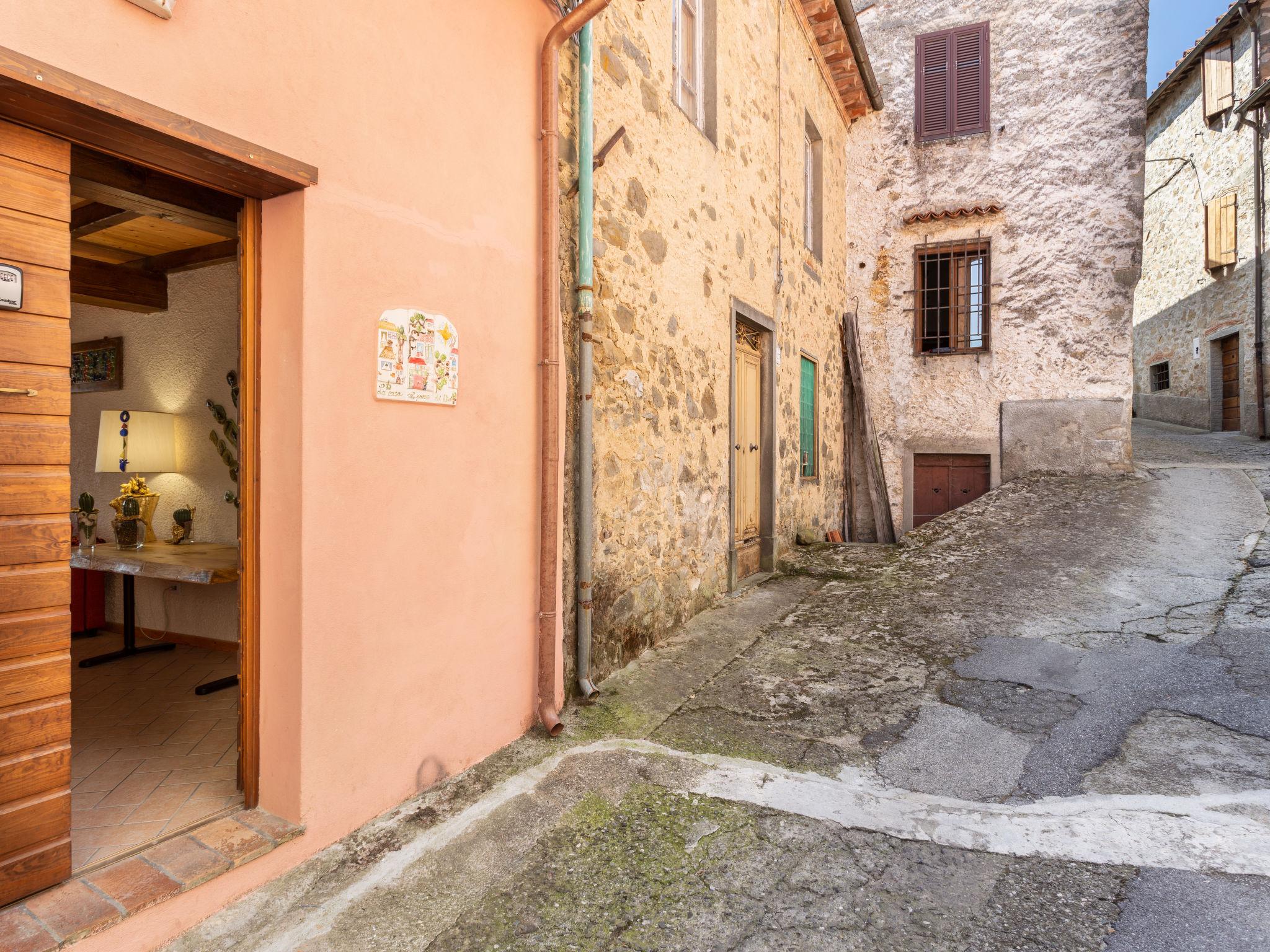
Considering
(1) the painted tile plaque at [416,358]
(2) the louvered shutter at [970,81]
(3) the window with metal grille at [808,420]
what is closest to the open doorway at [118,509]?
(1) the painted tile plaque at [416,358]

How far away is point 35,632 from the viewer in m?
1.78

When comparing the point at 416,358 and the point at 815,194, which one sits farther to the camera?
the point at 815,194

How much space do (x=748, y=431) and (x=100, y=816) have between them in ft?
16.3

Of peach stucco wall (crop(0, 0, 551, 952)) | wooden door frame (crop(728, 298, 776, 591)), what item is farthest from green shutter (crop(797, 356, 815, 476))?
peach stucco wall (crop(0, 0, 551, 952))

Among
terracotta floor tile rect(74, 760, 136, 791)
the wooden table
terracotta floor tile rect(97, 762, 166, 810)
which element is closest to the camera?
terracotta floor tile rect(97, 762, 166, 810)

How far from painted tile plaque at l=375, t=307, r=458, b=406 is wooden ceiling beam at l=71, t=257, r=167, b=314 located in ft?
9.44

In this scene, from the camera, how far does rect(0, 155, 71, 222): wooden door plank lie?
170cm

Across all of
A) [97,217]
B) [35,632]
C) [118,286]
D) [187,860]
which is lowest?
[187,860]

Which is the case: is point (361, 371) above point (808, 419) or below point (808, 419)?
below

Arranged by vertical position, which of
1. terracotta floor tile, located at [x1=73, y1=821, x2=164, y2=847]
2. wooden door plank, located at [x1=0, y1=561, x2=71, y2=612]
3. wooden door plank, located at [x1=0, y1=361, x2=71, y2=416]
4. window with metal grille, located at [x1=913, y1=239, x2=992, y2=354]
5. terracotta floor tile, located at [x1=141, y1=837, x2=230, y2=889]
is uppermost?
window with metal grille, located at [x1=913, y1=239, x2=992, y2=354]

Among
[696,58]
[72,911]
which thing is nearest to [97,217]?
[72,911]

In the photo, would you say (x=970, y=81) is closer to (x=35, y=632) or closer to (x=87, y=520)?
(x=87, y=520)

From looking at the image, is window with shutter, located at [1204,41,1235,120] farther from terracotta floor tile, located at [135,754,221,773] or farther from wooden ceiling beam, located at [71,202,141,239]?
terracotta floor tile, located at [135,754,221,773]

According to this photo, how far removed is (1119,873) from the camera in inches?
81.3
